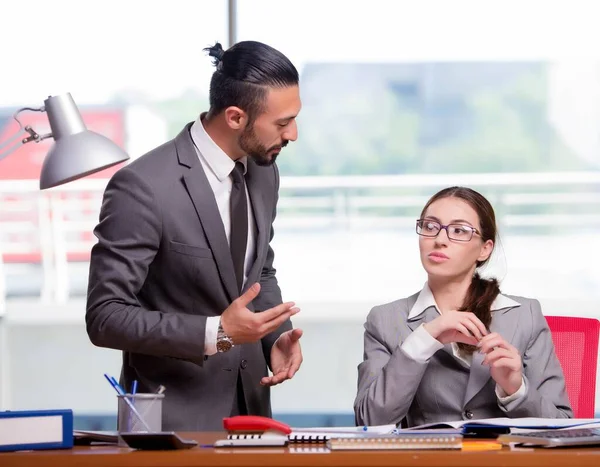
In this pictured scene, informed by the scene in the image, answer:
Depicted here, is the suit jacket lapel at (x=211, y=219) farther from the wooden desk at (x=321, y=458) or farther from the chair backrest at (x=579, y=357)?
the chair backrest at (x=579, y=357)

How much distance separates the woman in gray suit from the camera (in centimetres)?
211

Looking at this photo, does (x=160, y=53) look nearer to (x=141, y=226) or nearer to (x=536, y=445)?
(x=141, y=226)

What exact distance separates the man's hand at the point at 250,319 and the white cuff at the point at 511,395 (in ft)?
1.58

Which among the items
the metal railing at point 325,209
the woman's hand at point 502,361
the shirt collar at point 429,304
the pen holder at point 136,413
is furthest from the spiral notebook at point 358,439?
the metal railing at point 325,209

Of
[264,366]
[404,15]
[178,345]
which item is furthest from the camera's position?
[404,15]

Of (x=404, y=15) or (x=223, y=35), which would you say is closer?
(x=223, y=35)

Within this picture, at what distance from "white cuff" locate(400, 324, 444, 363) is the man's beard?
0.53 metres

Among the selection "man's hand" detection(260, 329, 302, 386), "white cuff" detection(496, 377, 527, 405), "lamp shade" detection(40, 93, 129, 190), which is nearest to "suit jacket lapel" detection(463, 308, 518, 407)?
"white cuff" detection(496, 377, 527, 405)

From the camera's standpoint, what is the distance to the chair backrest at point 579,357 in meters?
2.44

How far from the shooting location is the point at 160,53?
25.0 feet

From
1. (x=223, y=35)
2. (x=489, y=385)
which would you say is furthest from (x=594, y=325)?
(x=223, y=35)

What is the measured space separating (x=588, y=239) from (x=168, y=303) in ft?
33.1

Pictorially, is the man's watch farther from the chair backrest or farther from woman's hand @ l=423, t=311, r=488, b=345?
the chair backrest

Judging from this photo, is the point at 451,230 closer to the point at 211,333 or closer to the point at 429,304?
the point at 429,304
